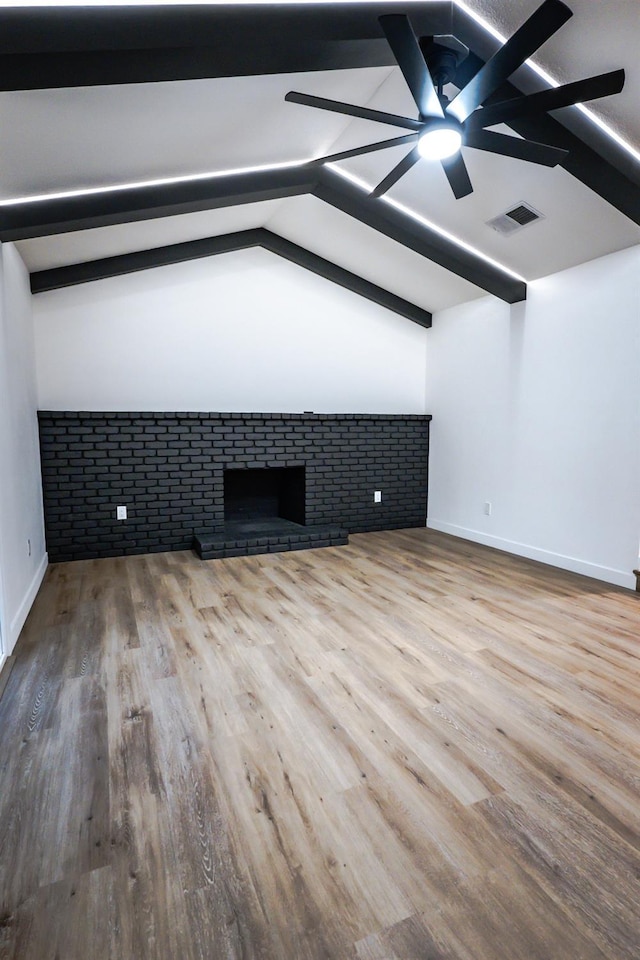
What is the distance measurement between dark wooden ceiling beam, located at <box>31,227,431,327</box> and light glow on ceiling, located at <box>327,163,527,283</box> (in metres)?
1.30

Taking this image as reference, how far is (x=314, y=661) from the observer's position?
96.1 inches

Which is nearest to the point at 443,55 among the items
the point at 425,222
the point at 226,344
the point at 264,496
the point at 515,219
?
the point at 515,219

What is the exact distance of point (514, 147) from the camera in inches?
87.0

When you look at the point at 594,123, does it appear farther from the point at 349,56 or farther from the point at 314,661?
the point at 314,661

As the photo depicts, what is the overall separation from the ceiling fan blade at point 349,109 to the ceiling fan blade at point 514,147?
283 mm

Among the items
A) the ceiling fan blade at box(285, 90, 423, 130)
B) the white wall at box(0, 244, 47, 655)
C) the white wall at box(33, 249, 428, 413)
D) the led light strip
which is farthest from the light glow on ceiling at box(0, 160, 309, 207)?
the white wall at box(33, 249, 428, 413)

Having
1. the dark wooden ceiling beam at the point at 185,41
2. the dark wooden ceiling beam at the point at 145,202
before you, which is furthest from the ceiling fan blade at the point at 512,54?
the dark wooden ceiling beam at the point at 145,202

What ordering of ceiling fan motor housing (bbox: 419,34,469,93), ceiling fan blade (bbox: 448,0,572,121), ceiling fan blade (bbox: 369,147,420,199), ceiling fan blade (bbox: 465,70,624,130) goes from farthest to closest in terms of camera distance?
ceiling fan blade (bbox: 369,147,420,199), ceiling fan motor housing (bbox: 419,34,469,93), ceiling fan blade (bbox: 465,70,624,130), ceiling fan blade (bbox: 448,0,572,121)

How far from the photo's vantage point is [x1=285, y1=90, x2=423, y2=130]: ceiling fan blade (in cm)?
204

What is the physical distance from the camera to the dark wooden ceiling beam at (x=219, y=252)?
13.6ft

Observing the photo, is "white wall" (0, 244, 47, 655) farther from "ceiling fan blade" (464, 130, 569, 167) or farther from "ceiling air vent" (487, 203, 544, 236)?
"ceiling air vent" (487, 203, 544, 236)

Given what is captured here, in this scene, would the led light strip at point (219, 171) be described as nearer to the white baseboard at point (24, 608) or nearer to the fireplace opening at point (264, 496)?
the white baseboard at point (24, 608)

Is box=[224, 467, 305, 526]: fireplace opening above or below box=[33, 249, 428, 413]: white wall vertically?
below

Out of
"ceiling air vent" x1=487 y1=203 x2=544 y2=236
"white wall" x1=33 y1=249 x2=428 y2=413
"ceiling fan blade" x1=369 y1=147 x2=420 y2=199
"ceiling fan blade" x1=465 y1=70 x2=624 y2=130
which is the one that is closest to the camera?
"ceiling fan blade" x1=465 y1=70 x2=624 y2=130
